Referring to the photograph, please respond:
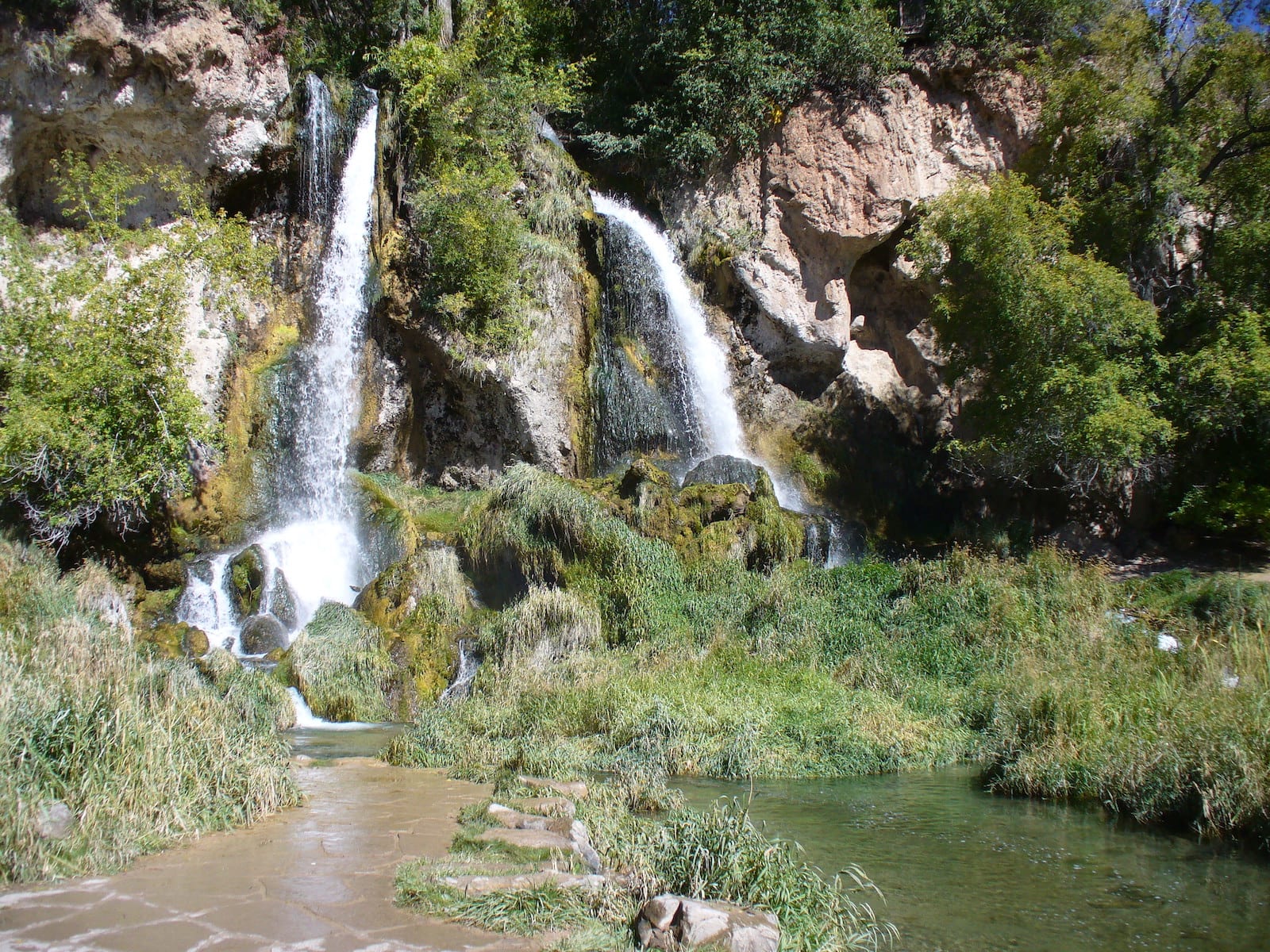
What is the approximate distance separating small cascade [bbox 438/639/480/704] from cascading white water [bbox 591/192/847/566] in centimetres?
868

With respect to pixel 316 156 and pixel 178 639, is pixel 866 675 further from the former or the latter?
pixel 316 156

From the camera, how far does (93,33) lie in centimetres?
1605

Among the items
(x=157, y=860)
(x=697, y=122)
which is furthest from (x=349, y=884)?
Answer: (x=697, y=122)

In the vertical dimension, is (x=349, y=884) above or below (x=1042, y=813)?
above

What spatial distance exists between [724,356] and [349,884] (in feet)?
58.1

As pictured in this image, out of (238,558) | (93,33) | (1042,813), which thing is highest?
(93,33)

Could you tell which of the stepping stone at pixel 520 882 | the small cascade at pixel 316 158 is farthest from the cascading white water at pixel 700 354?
the stepping stone at pixel 520 882

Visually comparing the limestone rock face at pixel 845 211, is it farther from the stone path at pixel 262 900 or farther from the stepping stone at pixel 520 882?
the stepping stone at pixel 520 882

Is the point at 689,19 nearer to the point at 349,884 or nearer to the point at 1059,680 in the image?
the point at 1059,680

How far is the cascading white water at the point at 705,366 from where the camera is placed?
65.9 feet

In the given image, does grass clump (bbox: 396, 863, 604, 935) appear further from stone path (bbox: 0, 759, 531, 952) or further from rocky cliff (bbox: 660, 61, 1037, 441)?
rocky cliff (bbox: 660, 61, 1037, 441)

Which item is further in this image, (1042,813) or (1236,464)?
(1236,464)

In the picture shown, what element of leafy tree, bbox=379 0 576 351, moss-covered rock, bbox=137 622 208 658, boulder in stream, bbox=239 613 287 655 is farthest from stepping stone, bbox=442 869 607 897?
leafy tree, bbox=379 0 576 351

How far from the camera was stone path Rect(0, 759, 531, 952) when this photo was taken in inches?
156
